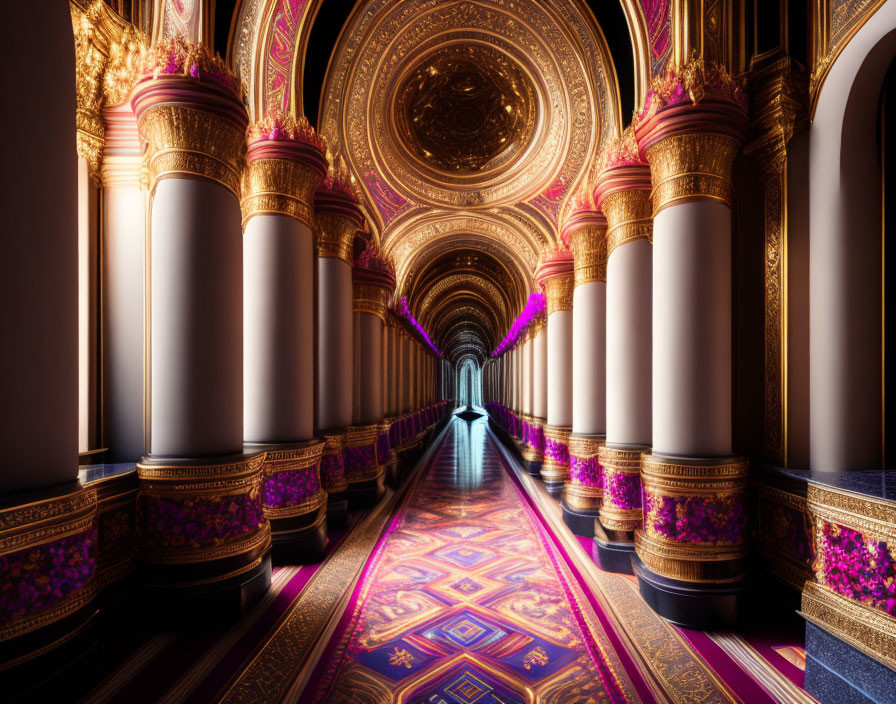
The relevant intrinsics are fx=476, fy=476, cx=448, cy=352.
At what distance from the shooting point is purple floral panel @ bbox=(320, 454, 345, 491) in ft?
20.3

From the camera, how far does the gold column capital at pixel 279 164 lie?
4.88 meters

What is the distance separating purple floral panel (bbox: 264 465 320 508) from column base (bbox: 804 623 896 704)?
4.23 meters

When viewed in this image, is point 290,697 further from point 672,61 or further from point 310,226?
point 672,61

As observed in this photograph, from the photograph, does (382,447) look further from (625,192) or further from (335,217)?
(625,192)

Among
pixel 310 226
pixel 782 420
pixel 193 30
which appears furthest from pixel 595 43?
pixel 782 420

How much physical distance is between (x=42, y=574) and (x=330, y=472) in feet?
13.1

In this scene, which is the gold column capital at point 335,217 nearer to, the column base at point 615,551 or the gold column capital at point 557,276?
the gold column capital at point 557,276

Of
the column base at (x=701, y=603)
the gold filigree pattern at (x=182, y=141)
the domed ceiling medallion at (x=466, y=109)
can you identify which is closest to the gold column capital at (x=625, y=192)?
the column base at (x=701, y=603)

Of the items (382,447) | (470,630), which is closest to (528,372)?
(382,447)

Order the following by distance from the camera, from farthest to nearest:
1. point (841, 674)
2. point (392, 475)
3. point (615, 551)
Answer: point (392, 475) → point (615, 551) → point (841, 674)

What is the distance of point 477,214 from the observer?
1257cm

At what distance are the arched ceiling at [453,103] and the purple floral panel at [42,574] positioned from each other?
14.4ft

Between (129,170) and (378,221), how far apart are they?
8.12 metres

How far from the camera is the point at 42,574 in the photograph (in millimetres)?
2318
